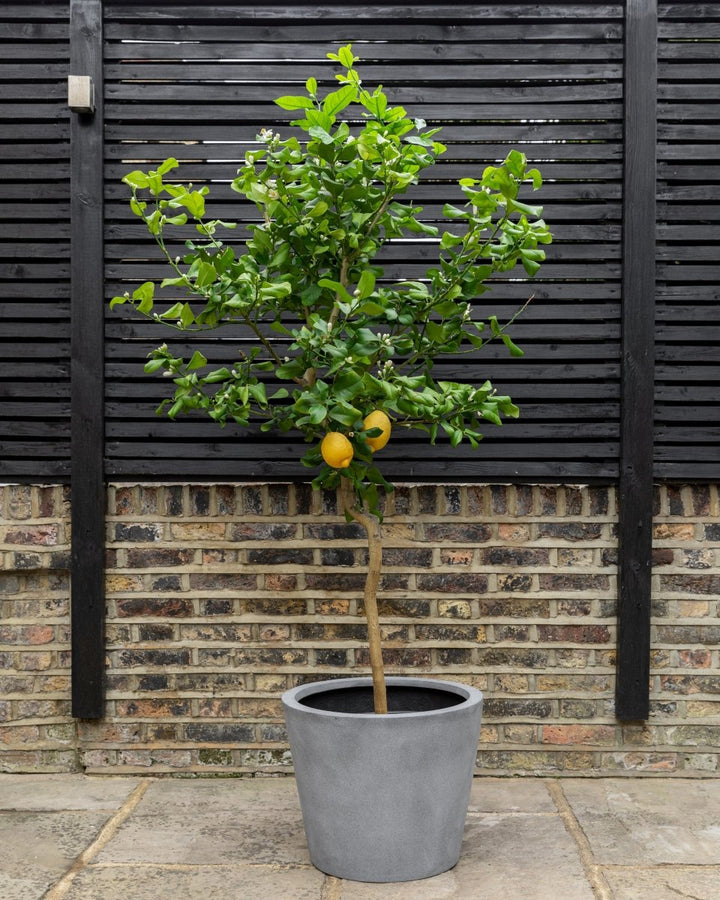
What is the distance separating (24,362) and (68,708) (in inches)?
50.8

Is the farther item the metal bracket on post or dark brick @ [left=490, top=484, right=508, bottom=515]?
dark brick @ [left=490, top=484, right=508, bottom=515]

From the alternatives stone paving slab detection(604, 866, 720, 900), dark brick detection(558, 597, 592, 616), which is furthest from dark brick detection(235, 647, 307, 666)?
stone paving slab detection(604, 866, 720, 900)

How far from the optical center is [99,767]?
10.9ft

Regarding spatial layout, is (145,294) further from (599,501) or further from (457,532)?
(599,501)

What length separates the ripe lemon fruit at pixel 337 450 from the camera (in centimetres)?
243

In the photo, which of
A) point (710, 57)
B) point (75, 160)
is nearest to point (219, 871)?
point (75, 160)

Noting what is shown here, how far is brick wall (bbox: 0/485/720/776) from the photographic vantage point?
329 cm

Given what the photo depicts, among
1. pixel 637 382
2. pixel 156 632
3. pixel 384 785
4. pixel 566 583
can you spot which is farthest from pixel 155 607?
pixel 637 382

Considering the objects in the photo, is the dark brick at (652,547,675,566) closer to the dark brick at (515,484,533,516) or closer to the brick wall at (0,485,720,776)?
the brick wall at (0,485,720,776)

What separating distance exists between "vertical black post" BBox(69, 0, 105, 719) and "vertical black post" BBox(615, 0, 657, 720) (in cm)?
189

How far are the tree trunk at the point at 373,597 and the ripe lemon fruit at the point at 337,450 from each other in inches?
10.8

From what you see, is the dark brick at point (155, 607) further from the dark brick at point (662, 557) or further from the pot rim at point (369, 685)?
the dark brick at point (662, 557)

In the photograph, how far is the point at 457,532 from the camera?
10.9 ft

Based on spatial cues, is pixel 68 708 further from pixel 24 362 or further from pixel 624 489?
pixel 624 489
